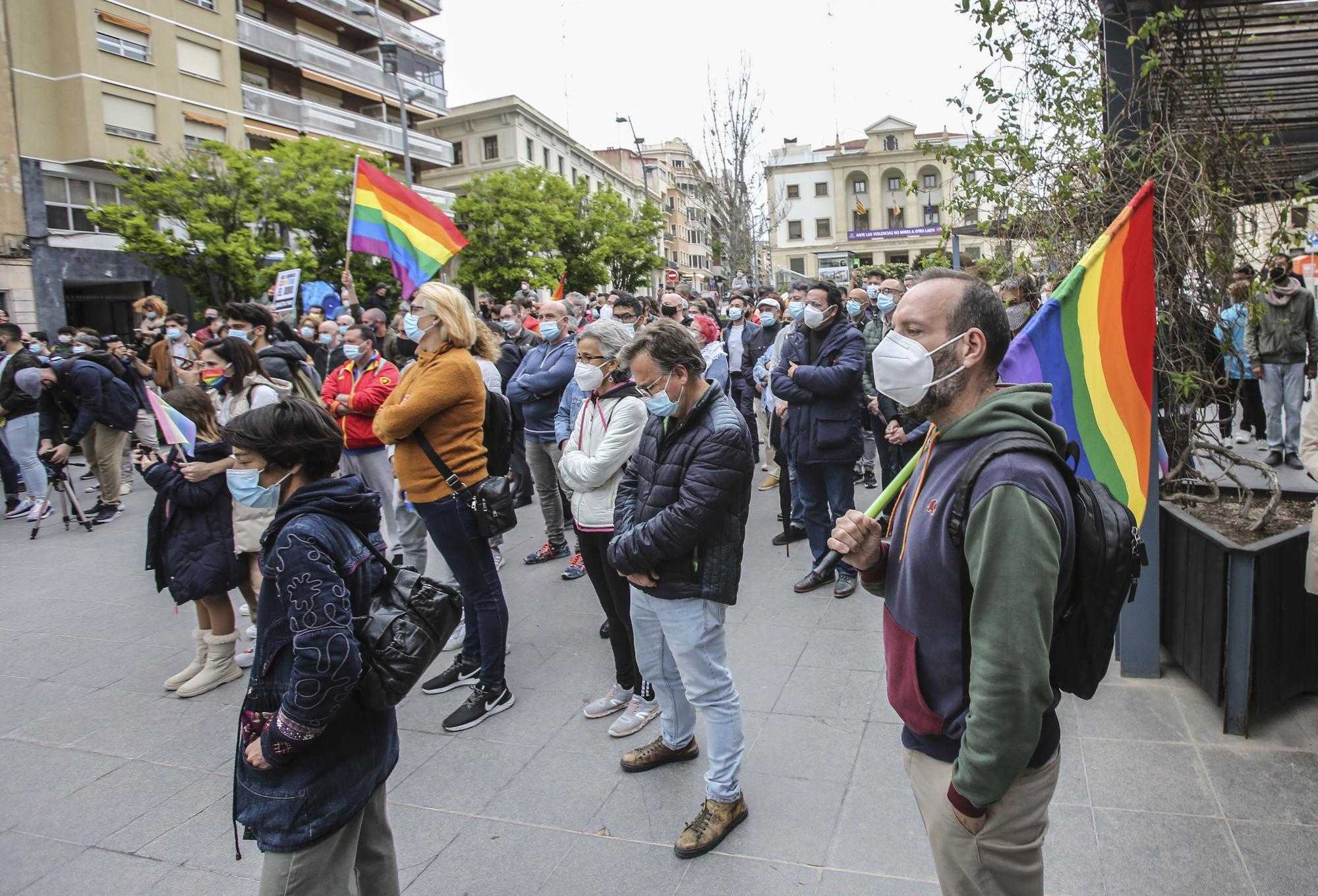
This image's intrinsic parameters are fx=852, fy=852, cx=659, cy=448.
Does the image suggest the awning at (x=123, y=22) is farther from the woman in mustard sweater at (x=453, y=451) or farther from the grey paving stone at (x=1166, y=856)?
the grey paving stone at (x=1166, y=856)

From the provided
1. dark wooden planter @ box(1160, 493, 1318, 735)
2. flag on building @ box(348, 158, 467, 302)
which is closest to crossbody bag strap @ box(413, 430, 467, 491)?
dark wooden planter @ box(1160, 493, 1318, 735)

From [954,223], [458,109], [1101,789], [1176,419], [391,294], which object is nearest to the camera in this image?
[1101,789]

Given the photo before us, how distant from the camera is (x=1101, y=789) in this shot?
3500 mm

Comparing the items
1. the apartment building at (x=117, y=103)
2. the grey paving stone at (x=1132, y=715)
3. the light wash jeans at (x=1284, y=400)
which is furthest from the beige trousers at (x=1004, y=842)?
the apartment building at (x=117, y=103)

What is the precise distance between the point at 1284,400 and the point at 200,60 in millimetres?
33029

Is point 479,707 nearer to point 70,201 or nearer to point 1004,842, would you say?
point 1004,842

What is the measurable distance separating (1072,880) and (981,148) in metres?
3.89

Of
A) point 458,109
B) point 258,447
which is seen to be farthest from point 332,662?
point 458,109

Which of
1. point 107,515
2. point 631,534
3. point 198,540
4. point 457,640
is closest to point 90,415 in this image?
point 107,515

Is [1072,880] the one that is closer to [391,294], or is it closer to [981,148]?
[981,148]

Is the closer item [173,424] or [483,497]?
[483,497]

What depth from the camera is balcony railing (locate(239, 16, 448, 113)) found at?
1273 inches

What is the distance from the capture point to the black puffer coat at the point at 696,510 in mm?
3283

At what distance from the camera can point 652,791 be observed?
3740 mm
